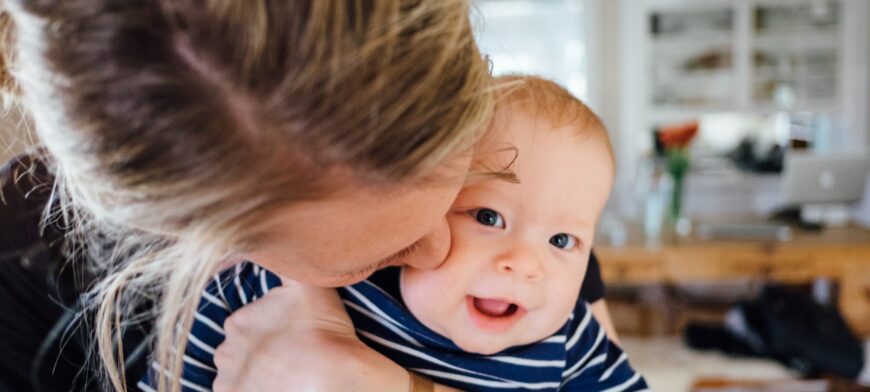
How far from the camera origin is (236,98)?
1.26 feet

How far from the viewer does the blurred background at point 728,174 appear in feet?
6.95

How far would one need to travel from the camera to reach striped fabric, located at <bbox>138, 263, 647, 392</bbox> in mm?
729

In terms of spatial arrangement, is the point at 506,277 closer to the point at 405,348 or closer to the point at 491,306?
the point at 491,306

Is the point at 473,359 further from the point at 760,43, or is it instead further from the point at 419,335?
the point at 760,43

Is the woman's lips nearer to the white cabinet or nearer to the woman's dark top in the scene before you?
the woman's dark top

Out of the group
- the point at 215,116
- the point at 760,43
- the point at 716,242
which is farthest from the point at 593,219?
the point at 760,43

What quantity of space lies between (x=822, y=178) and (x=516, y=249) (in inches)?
110

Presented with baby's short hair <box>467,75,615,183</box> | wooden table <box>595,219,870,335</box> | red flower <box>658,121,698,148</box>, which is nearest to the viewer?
baby's short hair <box>467,75,615,183</box>

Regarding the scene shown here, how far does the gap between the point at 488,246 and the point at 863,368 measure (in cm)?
192

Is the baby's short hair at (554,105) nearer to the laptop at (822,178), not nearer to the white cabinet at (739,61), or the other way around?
the laptop at (822,178)

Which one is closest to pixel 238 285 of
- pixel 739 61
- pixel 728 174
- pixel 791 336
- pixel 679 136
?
pixel 791 336

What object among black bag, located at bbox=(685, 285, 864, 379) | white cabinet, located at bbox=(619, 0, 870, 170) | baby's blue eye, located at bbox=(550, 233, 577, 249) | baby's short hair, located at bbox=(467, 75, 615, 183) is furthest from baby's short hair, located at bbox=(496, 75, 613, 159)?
white cabinet, located at bbox=(619, 0, 870, 170)

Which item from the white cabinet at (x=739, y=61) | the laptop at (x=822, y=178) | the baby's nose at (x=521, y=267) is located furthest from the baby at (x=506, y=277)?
the white cabinet at (x=739, y=61)

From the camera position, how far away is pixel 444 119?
43 centimetres
